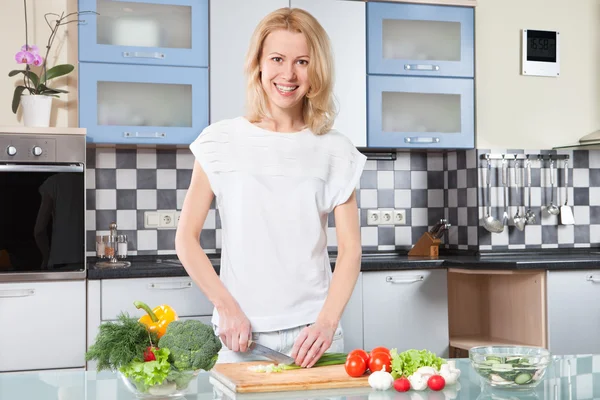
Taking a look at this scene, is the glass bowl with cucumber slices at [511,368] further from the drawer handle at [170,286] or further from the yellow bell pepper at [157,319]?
the drawer handle at [170,286]

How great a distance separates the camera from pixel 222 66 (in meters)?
3.76

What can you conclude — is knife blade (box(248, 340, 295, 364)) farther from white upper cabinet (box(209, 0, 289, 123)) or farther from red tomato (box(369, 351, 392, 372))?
white upper cabinet (box(209, 0, 289, 123))

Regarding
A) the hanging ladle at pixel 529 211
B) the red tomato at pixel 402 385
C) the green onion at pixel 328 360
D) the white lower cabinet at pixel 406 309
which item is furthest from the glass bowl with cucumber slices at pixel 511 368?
the hanging ladle at pixel 529 211

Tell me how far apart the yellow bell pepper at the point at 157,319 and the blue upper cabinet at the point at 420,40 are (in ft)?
9.00

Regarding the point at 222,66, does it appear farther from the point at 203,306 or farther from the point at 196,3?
the point at 203,306

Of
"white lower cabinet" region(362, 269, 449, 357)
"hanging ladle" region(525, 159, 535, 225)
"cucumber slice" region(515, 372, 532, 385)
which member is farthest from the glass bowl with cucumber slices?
"hanging ladle" region(525, 159, 535, 225)

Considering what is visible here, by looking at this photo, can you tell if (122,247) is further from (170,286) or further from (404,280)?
(404,280)

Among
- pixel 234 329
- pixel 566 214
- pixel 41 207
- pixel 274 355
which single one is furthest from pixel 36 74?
pixel 566 214

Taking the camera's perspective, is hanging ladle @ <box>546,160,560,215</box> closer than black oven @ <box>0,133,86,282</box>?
No

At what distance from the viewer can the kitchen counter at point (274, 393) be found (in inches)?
53.9

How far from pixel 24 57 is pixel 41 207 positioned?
0.73 m

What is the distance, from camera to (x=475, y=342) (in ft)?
12.9

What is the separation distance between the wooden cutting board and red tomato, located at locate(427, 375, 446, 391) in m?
0.11

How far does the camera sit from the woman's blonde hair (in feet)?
5.96
